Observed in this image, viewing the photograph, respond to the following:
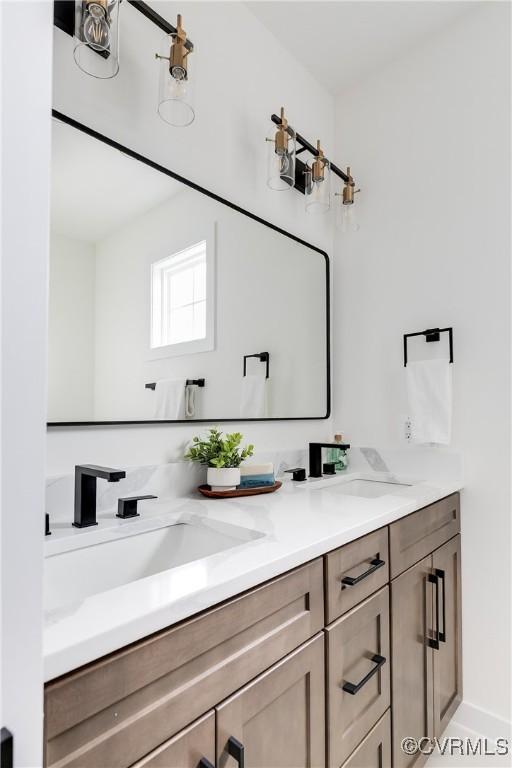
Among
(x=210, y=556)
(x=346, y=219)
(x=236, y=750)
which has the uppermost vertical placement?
(x=346, y=219)

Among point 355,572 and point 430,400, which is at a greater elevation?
point 430,400

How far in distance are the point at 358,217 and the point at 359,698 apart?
5.99ft

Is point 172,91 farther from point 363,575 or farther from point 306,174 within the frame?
point 363,575

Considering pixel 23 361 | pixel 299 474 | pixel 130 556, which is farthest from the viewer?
pixel 299 474

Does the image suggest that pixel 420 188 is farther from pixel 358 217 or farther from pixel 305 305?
pixel 305 305

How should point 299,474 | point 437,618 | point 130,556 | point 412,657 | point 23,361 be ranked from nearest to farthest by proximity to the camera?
point 23,361 < point 130,556 < point 412,657 < point 437,618 < point 299,474

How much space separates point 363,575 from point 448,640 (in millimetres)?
798

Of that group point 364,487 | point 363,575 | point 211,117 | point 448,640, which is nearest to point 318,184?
point 211,117

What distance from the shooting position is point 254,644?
2.69 ft

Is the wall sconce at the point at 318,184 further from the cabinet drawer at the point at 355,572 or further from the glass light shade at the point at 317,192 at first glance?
the cabinet drawer at the point at 355,572

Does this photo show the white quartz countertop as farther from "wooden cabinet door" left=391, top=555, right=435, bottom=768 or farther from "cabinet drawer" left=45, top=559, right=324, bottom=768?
"wooden cabinet door" left=391, top=555, right=435, bottom=768

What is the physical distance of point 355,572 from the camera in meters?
1.12

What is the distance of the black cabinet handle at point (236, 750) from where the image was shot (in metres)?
0.74

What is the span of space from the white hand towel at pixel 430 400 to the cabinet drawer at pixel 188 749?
1.32 metres
